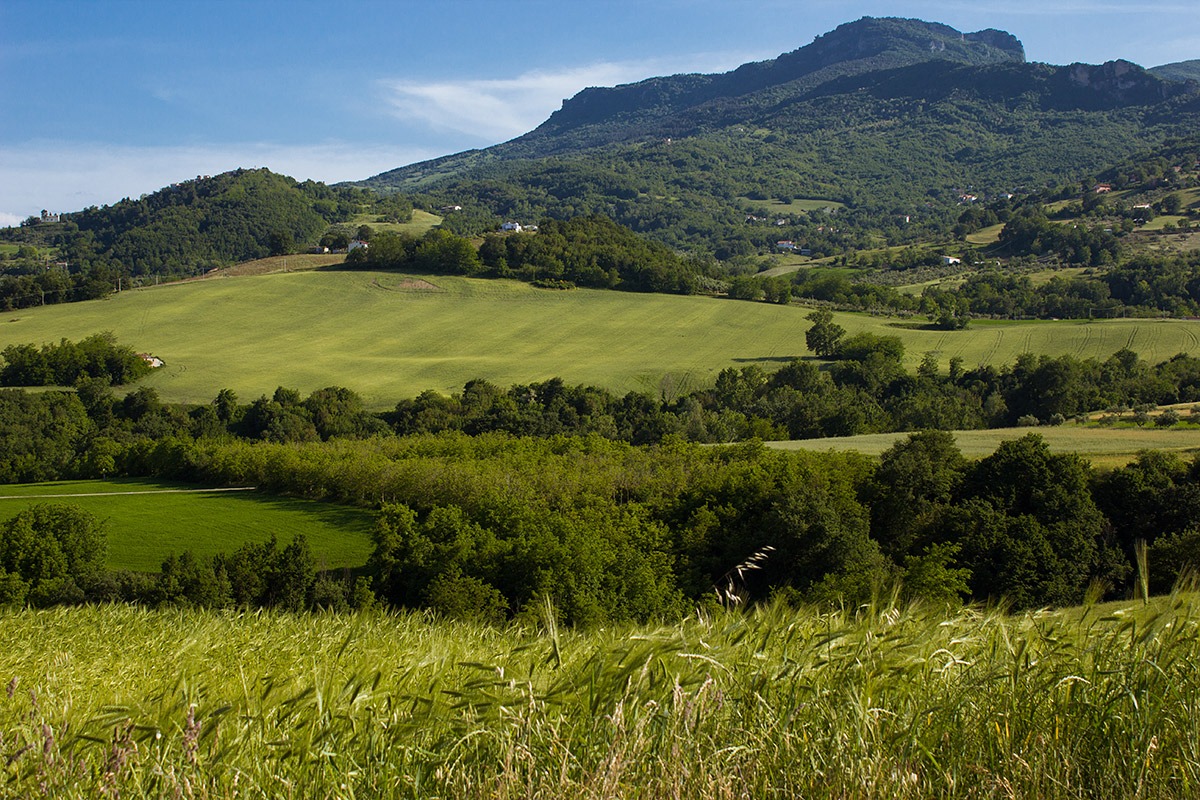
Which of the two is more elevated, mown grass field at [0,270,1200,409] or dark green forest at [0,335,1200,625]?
mown grass field at [0,270,1200,409]

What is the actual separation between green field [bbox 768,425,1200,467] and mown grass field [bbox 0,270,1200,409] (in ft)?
93.4

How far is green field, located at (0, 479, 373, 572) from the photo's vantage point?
40.6m

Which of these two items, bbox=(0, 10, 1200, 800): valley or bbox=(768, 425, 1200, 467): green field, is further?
bbox=(768, 425, 1200, 467): green field

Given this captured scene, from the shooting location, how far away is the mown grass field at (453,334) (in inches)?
3135

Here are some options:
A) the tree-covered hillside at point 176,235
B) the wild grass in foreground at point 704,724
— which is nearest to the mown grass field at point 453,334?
the tree-covered hillside at point 176,235

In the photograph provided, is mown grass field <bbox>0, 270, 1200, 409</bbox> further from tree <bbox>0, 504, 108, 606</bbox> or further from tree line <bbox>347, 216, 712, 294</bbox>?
tree <bbox>0, 504, 108, 606</bbox>

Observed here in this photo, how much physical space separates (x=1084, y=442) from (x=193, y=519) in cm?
4244

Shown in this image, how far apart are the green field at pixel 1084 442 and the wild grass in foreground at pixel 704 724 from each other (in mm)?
34020

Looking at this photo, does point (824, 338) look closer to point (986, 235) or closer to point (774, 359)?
point (774, 359)

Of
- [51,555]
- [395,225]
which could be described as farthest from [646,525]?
[395,225]

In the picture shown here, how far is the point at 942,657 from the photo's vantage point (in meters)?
5.31

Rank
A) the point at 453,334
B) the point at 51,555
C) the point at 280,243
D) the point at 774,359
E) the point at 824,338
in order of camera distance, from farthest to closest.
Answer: the point at 280,243
the point at 453,334
the point at 824,338
the point at 774,359
the point at 51,555

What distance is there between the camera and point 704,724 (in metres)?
4.55

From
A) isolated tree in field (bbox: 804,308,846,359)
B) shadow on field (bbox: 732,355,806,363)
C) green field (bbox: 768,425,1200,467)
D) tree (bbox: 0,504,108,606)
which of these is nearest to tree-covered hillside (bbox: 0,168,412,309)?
shadow on field (bbox: 732,355,806,363)
